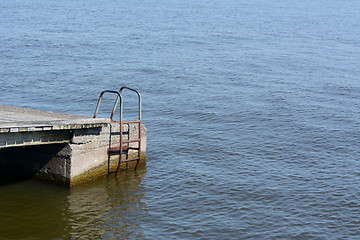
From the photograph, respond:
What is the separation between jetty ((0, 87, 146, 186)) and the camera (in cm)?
1327


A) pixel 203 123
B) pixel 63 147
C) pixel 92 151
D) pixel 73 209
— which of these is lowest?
pixel 73 209

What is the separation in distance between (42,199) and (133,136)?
10.8ft

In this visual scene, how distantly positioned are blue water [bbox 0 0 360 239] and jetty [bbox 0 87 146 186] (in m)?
0.48

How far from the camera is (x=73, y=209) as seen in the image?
523 inches

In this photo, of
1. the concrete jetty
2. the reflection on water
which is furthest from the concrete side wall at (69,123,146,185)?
the reflection on water

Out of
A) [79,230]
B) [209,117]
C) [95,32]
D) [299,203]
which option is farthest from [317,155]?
[95,32]

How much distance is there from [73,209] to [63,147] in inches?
67.7

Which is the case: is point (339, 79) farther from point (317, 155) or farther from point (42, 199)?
point (42, 199)

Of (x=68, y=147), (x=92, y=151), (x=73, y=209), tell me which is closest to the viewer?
(x=73, y=209)

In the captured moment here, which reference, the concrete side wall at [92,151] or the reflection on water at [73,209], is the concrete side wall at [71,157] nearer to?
the concrete side wall at [92,151]

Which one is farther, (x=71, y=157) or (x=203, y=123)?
(x=203, y=123)

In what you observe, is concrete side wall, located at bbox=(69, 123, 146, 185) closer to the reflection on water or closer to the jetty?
the jetty

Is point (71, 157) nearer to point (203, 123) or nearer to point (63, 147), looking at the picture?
point (63, 147)

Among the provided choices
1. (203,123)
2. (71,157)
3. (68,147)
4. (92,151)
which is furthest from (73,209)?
(203,123)
